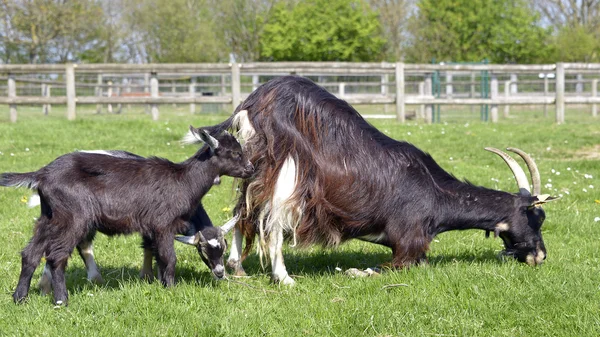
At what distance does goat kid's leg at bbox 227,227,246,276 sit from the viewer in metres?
6.11

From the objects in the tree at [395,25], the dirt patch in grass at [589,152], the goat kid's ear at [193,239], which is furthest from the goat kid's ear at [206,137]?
the tree at [395,25]

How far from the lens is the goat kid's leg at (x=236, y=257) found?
6.11m

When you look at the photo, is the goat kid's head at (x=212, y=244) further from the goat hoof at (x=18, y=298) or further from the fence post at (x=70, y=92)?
the fence post at (x=70, y=92)

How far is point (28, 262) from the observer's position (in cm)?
498

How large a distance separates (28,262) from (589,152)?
1076 cm

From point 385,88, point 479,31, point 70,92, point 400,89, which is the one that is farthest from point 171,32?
point 400,89

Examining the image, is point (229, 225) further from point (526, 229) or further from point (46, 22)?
point (46, 22)

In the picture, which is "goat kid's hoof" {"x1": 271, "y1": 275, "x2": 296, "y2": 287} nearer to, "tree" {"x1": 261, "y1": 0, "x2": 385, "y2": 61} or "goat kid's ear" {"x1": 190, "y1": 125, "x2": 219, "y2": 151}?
"goat kid's ear" {"x1": 190, "y1": 125, "x2": 219, "y2": 151}

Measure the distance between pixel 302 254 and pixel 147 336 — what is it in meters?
2.75

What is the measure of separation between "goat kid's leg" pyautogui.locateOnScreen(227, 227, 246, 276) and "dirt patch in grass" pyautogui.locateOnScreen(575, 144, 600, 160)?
8396mm

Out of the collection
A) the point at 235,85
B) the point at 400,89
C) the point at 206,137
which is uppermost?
the point at 235,85

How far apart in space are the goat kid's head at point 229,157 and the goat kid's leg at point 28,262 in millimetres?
1362

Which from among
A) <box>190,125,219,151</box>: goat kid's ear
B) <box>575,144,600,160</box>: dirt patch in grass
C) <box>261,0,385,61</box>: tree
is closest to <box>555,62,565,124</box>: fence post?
<box>575,144,600,160</box>: dirt patch in grass

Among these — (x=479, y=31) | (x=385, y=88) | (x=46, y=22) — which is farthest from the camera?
(x=479, y=31)
